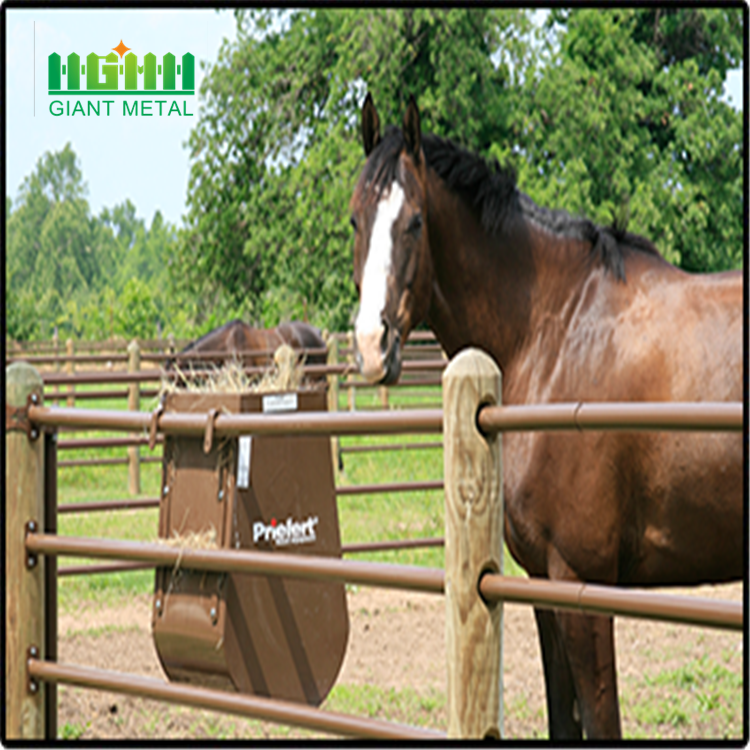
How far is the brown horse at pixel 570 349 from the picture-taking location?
340 centimetres

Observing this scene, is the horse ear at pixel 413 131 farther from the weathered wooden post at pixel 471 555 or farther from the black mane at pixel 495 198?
the weathered wooden post at pixel 471 555

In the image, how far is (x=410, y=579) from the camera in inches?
91.7

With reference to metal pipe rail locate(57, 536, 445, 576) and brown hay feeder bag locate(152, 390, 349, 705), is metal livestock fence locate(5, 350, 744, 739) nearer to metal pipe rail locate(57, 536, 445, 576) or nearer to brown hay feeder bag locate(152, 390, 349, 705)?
brown hay feeder bag locate(152, 390, 349, 705)

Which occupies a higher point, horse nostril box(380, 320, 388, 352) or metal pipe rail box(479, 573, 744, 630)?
horse nostril box(380, 320, 388, 352)

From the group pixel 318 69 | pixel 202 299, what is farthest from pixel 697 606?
pixel 202 299

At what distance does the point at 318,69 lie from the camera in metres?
22.7

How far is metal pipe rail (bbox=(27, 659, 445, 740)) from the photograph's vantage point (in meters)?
2.34

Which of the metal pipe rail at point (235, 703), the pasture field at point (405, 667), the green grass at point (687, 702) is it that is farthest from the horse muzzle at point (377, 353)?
the green grass at point (687, 702)

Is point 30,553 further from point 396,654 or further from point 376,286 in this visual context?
point 396,654

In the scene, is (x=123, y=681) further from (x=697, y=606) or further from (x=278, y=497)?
(x=697, y=606)

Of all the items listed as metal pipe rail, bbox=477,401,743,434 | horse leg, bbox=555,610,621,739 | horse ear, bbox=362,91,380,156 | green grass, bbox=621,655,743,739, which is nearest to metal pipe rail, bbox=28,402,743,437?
metal pipe rail, bbox=477,401,743,434

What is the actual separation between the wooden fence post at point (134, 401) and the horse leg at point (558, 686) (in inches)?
287

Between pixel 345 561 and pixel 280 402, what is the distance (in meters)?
1.13

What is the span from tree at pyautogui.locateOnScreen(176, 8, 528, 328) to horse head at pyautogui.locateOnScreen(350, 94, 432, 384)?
1668 cm
